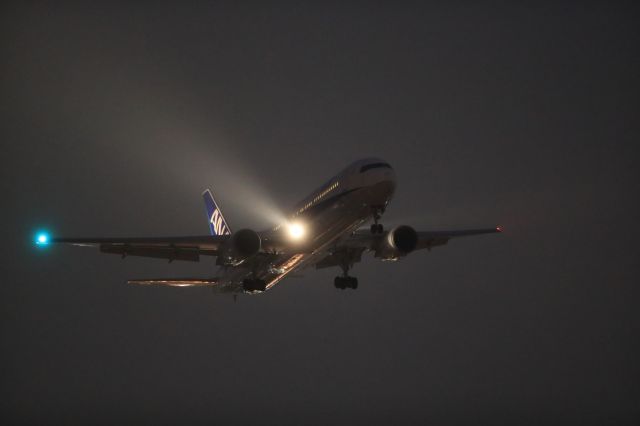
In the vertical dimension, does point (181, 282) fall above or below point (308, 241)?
above

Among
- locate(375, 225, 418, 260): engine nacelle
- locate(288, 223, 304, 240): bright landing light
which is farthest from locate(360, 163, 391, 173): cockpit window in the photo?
locate(375, 225, 418, 260): engine nacelle

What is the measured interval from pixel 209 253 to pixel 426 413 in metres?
52.3

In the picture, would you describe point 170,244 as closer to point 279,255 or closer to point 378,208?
point 279,255

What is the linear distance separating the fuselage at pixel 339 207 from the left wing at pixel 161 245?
11.1ft

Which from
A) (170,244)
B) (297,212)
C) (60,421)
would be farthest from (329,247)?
(60,421)

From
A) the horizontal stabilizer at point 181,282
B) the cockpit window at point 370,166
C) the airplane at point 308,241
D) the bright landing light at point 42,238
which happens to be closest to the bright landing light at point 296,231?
the airplane at point 308,241

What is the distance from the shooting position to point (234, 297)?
143ft

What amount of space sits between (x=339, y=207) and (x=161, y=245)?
10.3 meters

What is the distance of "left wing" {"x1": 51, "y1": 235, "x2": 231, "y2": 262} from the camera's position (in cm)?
3547

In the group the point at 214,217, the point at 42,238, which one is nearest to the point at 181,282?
the point at 42,238

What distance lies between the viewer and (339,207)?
1293 inches

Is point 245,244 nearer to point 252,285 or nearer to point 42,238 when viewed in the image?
point 252,285

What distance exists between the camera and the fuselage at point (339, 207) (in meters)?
32.5

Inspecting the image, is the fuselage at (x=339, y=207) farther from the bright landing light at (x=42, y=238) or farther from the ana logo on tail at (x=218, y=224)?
the ana logo on tail at (x=218, y=224)
